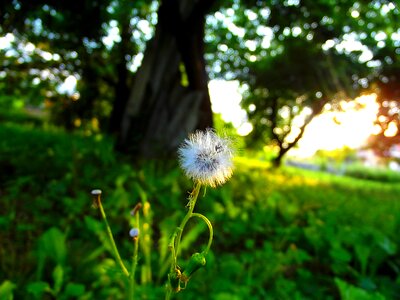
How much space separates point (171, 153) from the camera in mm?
5996

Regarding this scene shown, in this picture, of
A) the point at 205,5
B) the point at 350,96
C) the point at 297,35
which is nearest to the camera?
the point at 205,5

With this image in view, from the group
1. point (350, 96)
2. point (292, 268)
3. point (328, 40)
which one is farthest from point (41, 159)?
point (350, 96)

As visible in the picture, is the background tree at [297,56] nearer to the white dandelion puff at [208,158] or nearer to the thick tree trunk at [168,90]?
the thick tree trunk at [168,90]

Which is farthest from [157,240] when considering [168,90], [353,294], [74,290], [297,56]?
[297,56]

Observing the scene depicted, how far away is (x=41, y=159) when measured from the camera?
4535 millimetres

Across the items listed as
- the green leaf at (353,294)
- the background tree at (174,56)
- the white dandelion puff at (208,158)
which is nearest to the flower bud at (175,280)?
→ the white dandelion puff at (208,158)

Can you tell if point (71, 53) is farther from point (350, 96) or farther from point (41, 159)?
point (350, 96)

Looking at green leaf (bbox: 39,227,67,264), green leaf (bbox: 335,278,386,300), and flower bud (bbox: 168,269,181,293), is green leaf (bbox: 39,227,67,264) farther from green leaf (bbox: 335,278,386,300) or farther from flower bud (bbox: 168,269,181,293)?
green leaf (bbox: 335,278,386,300)

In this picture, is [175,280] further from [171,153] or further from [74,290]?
[171,153]

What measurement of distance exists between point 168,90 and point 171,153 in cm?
116

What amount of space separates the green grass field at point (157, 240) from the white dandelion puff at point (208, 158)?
1.81 feet

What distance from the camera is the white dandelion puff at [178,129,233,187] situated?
3.51 feet

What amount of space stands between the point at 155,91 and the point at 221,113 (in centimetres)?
339

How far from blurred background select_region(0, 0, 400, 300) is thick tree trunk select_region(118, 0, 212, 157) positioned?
2 cm
